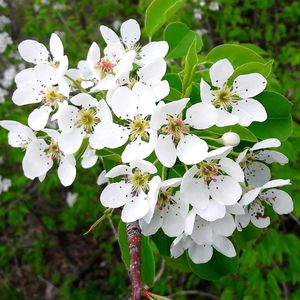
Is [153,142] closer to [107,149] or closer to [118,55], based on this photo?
[107,149]

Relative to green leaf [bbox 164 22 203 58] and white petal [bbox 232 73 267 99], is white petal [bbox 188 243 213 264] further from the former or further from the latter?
green leaf [bbox 164 22 203 58]

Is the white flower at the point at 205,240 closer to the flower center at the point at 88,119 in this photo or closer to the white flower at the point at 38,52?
the flower center at the point at 88,119

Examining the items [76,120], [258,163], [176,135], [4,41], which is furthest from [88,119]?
[4,41]

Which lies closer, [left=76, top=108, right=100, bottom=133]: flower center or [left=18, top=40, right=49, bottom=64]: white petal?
[left=76, top=108, right=100, bottom=133]: flower center

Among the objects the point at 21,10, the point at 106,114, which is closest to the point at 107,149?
the point at 106,114

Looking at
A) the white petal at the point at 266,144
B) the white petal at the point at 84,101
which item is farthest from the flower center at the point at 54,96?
the white petal at the point at 266,144

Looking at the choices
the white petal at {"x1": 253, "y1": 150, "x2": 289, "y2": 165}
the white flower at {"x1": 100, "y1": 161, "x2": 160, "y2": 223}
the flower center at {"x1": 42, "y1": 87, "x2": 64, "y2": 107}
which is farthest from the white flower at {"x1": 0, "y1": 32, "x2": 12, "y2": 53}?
the white petal at {"x1": 253, "y1": 150, "x2": 289, "y2": 165}
